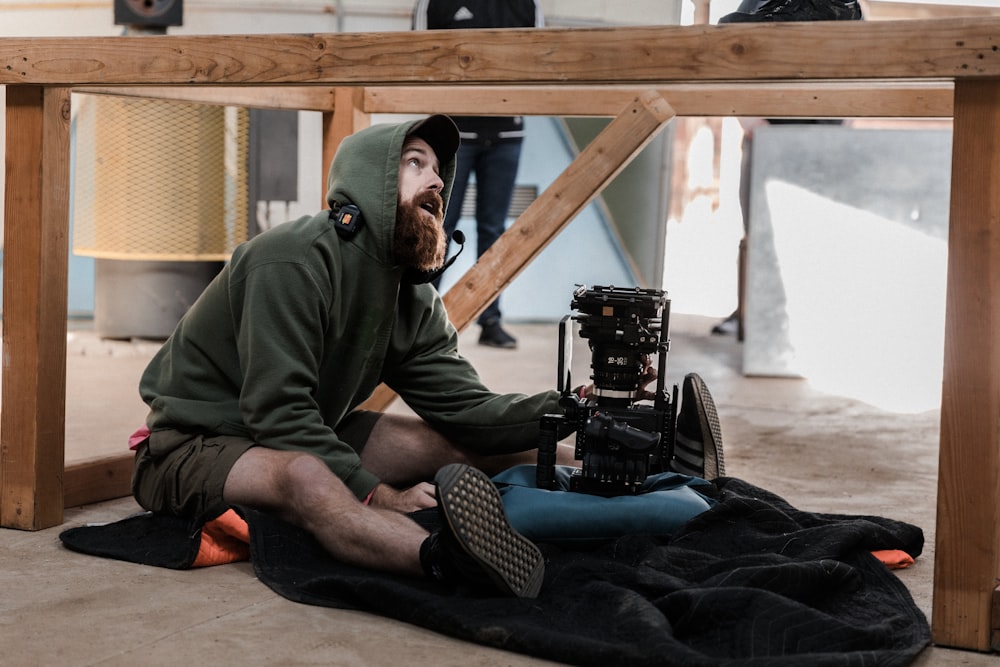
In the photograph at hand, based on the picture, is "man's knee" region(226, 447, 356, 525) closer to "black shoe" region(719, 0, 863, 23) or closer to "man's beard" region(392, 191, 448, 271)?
"man's beard" region(392, 191, 448, 271)

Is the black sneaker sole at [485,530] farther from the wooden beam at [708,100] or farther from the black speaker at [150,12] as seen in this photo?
the black speaker at [150,12]

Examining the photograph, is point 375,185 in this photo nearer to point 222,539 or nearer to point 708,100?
point 222,539

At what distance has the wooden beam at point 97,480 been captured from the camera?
2.86 meters

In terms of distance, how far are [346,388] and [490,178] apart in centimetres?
343

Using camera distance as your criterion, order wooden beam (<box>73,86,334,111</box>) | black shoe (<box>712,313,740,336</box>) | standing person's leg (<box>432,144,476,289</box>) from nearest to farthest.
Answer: wooden beam (<box>73,86,334,111</box>) → standing person's leg (<box>432,144,476,289</box>) → black shoe (<box>712,313,740,336</box>)

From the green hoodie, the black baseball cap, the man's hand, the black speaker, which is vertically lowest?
the man's hand

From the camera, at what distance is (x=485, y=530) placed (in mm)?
2006

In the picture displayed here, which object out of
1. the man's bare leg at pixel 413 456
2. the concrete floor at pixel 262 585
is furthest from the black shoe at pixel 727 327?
the man's bare leg at pixel 413 456

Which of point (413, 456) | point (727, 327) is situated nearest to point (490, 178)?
point (727, 327)

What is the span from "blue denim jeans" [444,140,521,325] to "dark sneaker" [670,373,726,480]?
291 centimetres

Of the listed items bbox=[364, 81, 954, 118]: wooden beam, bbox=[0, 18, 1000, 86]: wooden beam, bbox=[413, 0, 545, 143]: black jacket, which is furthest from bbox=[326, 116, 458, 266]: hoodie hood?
bbox=[413, 0, 545, 143]: black jacket

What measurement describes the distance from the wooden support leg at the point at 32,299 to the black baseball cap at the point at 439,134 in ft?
2.65

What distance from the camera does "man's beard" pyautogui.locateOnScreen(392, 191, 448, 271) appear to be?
2543 millimetres

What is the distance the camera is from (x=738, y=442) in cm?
403
